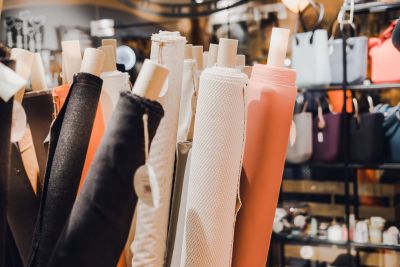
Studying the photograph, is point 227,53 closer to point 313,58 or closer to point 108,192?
point 108,192

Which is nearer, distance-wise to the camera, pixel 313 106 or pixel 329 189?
pixel 313 106

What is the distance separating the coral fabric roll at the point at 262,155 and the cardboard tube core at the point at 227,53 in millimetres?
55

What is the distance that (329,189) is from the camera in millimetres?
3584

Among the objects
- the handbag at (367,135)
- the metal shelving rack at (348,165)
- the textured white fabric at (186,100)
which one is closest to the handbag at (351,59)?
the metal shelving rack at (348,165)

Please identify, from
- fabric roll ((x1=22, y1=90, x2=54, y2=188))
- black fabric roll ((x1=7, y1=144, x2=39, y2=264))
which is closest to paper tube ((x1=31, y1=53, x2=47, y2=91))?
fabric roll ((x1=22, y1=90, x2=54, y2=188))

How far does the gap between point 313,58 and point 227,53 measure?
245 centimetres

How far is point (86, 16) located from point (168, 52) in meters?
3.28

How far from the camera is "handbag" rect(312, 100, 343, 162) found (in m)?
3.20

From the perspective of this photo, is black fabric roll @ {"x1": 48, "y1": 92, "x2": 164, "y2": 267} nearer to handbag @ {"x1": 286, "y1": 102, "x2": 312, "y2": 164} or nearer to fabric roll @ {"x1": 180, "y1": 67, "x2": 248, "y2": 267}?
fabric roll @ {"x1": 180, "y1": 67, "x2": 248, "y2": 267}

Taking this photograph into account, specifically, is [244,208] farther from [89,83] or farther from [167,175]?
[89,83]

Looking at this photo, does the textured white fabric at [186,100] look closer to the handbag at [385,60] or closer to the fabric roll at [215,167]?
the fabric roll at [215,167]

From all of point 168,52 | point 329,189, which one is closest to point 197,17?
point 329,189

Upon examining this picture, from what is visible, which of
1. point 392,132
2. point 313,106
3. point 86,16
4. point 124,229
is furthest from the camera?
point 86,16

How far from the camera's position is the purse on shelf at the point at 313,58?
315 centimetres
